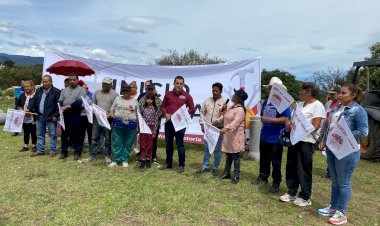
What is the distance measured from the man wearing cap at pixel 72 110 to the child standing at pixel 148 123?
1502 mm

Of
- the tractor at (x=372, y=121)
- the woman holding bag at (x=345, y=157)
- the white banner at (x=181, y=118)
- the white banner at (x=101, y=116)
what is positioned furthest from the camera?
the tractor at (x=372, y=121)

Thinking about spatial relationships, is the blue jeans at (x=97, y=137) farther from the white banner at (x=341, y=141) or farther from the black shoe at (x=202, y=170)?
the white banner at (x=341, y=141)

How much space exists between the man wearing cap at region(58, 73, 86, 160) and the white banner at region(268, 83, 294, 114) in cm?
411

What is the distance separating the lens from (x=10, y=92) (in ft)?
111

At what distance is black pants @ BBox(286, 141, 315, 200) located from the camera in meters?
5.08

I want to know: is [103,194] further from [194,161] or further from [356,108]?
[356,108]

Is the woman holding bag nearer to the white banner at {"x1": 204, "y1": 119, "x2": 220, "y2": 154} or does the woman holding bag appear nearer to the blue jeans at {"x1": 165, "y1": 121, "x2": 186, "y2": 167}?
the white banner at {"x1": 204, "y1": 119, "x2": 220, "y2": 154}

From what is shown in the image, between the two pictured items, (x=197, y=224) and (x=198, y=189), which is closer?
(x=197, y=224)

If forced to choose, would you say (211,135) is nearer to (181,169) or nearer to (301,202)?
(181,169)

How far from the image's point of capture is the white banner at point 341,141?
4.19m

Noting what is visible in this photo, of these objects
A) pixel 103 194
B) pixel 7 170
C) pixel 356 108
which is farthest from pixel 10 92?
pixel 356 108

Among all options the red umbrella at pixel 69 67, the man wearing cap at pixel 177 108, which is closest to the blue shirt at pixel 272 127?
the man wearing cap at pixel 177 108

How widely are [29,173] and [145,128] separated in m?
2.24

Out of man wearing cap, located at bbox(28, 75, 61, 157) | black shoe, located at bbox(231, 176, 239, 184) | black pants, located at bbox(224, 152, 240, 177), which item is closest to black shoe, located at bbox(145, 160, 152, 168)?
black pants, located at bbox(224, 152, 240, 177)
